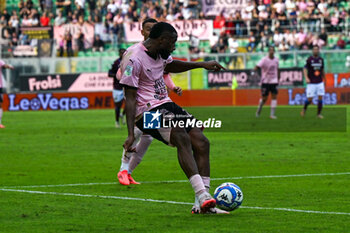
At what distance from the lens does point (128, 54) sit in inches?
348

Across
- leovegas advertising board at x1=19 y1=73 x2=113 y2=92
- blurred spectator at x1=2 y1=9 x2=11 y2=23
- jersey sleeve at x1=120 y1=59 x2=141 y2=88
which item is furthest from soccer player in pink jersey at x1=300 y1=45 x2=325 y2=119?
blurred spectator at x1=2 y1=9 x2=11 y2=23

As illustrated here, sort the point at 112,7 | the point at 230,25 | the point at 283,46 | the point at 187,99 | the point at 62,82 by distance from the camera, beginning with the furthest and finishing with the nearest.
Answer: the point at 112,7 < the point at 230,25 < the point at 283,46 < the point at 62,82 < the point at 187,99

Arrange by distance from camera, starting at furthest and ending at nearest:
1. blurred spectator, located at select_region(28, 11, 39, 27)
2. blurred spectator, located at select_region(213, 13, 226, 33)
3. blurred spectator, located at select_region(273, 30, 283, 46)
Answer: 1. blurred spectator, located at select_region(28, 11, 39, 27)
2. blurred spectator, located at select_region(213, 13, 226, 33)
3. blurred spectator, located at select_region(273, 30, 283, 46)

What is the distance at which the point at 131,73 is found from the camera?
8664mm

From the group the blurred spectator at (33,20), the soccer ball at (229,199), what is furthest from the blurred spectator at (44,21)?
the soccer ball at (229,199)

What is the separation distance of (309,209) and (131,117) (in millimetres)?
2171

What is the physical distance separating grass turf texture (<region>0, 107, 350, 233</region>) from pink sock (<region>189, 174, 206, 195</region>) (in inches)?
11.5

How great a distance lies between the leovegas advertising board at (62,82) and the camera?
3869 centimetres

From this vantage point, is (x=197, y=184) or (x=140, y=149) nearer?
(x=197, y=184)

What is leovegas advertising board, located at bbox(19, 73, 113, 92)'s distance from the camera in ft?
127

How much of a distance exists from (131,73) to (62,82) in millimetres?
30553

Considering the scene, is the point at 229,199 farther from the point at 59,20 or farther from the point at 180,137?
the point at 59,20

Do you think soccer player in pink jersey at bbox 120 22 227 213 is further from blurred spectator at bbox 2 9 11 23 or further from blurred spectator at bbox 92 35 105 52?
blurred spectator at bbox 2 9 11 23

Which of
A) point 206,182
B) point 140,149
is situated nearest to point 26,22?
point 140,149
